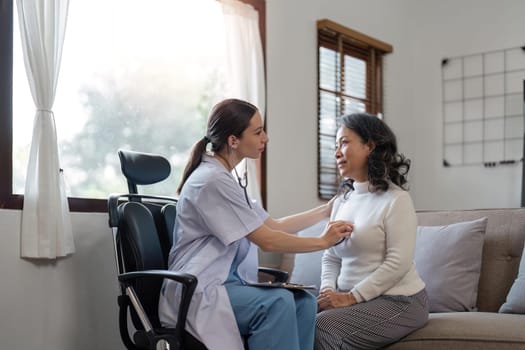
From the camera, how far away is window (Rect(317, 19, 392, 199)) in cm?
387

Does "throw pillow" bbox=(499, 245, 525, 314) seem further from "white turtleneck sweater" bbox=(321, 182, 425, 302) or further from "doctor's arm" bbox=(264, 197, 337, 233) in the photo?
"doctor's arm" bbox=(264, 197, 337, 233)

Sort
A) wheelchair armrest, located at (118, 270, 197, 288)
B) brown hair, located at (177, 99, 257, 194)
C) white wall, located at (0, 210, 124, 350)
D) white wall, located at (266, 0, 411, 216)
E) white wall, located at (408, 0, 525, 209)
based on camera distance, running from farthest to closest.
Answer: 1. white wall, located at (408, 0, 525, 209)
2. white wall, located at (266, 0, 411, 216)
3. white wall, located at (0, 210, 124, 350)
4. brown hair, located at (177, 99, 257, 194)
5. wheelchair armrest, located at (118, 270, 197, 288)

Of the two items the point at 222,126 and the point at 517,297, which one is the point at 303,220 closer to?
the point at 222,126

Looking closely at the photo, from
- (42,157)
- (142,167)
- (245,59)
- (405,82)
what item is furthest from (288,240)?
(405,82)

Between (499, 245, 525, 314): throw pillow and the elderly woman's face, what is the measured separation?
790 mm

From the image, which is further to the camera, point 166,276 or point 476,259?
point 476,259

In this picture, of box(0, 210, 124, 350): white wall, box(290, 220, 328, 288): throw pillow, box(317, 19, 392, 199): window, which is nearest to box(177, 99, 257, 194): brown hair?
box(0, 210, 124, 350): white wall

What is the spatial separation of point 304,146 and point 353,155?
1377 mm

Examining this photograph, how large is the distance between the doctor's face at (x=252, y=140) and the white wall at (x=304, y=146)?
82 centimetres

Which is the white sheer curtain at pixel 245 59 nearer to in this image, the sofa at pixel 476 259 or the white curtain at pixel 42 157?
the sofa at pixel 476 259

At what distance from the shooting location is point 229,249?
2004 mm

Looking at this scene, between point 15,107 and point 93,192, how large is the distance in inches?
19.7

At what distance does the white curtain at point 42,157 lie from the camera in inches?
90.5

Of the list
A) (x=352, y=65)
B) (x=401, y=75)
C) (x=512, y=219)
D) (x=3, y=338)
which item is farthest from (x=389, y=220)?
(x=401, y=75)
